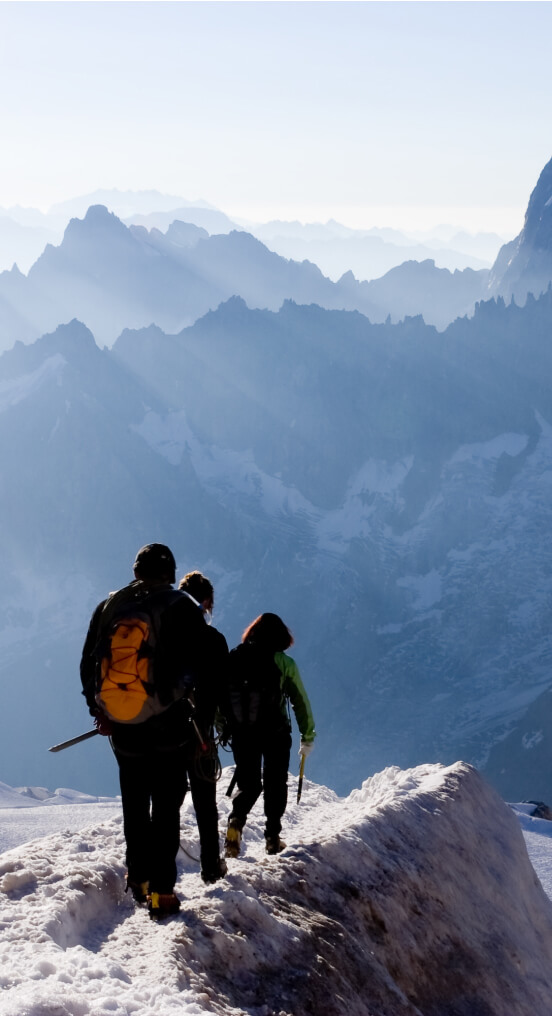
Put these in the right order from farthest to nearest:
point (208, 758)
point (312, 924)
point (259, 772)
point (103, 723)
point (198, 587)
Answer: point (259, 772) → point (198, 587) → point (312, 924) → point (208, 758) → point (103, 723)

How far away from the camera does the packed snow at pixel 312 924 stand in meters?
5.84

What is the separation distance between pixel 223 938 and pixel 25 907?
1.49m

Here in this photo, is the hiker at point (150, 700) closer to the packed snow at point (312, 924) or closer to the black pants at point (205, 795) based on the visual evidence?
the black pants at point (205, 795)

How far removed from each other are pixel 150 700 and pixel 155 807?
34.1 inches

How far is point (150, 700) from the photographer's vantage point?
6684 mm

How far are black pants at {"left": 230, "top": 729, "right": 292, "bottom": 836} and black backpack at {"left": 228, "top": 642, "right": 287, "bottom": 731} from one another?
0.43 ft

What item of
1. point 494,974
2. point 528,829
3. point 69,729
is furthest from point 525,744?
point 494,974

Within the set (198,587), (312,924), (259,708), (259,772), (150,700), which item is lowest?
(312,924)

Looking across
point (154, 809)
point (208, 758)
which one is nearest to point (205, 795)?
point (208, 758)

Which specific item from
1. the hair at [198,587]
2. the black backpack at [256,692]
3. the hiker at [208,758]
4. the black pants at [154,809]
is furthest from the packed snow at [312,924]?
the hair at [198,587]

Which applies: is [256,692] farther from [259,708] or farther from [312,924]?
[312,924]

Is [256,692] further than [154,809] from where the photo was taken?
Yes

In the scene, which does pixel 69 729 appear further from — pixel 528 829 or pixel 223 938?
pixel 223 938

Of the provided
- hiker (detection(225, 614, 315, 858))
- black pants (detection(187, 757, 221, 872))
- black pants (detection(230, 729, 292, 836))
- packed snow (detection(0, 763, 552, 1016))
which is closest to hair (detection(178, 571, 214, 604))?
hiker (detection(225, 614, 315, 858))
